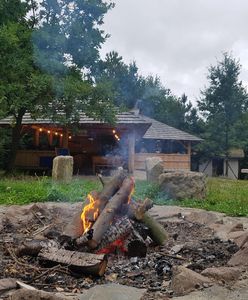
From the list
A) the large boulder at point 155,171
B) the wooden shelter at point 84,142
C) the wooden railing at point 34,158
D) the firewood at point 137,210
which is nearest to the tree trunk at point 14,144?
the wooden shelter at point 84,142

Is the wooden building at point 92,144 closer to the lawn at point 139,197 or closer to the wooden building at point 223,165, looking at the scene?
the wooden building at point 223,165

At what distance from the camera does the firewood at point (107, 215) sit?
15.8 feet

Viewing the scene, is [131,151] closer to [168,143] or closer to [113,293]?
[168,143]

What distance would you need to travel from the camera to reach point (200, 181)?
33.2 feet

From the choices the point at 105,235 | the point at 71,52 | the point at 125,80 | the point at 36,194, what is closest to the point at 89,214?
the point at 105,235

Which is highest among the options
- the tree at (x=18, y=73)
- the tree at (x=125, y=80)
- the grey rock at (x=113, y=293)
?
the tree at (x=125, y=80)

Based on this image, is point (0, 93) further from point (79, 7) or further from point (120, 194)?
point (120, 194)

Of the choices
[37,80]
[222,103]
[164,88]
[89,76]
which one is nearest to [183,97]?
[164,88]

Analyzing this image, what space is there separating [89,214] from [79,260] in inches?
53.1

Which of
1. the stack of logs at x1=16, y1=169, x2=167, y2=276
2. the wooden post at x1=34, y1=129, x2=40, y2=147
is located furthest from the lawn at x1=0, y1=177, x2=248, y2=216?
the wooden post at x1=34, y1=129, x2=40, y2=147

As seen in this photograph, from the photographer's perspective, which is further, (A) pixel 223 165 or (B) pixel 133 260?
(A) pixel 223 165

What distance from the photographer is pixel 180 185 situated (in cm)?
978

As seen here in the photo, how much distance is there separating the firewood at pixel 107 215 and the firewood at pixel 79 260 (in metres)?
0.46

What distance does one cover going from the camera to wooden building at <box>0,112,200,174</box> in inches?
796
